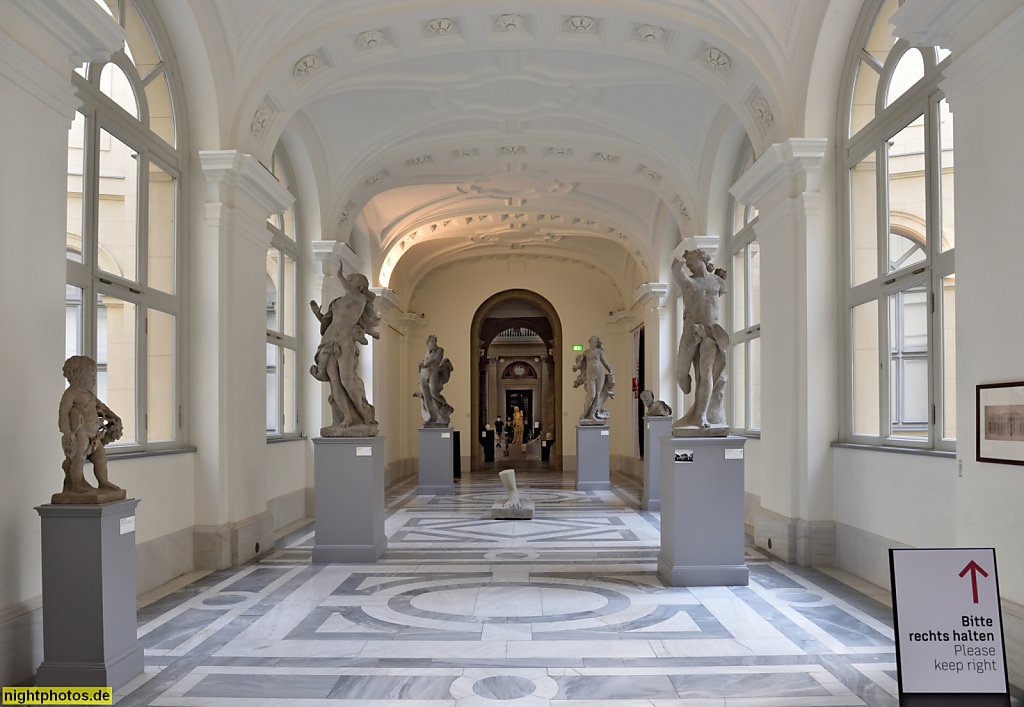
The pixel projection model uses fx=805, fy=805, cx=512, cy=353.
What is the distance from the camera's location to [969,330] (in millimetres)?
5273

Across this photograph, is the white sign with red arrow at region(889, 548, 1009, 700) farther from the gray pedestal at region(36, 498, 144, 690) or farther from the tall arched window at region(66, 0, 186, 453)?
the tall arched window at region(66, 0, 186, 453)

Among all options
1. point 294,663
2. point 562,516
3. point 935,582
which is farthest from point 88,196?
point 562,516

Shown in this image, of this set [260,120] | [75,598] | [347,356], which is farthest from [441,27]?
[75,598]

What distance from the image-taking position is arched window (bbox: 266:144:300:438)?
12086 millimetres

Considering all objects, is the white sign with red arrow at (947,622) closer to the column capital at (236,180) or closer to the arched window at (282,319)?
the column capital at (236,180)

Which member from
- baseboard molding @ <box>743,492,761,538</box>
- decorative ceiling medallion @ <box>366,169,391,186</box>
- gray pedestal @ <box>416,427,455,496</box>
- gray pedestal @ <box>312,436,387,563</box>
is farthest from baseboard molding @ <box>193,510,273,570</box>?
gray pedestal @ <box>416,427,455,496</box>

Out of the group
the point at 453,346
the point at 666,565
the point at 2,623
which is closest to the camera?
the point at 2,623

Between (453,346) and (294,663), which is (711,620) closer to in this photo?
(294,663)

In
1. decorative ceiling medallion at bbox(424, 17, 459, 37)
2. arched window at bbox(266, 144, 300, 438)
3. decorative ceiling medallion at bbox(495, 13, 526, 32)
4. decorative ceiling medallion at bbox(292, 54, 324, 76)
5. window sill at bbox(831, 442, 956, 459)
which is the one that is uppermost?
decorative ceiling medallion at bbox(495, 13, 526, 32)

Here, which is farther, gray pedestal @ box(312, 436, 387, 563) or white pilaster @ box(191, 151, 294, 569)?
gray pedestal @ box(312, 436, 387, 563)

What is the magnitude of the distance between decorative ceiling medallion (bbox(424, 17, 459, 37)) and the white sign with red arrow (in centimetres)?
827

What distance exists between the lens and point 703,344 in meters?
8.08

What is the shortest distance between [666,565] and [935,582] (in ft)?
14.2

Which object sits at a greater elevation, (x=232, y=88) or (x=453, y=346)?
(x=232, y=88)
